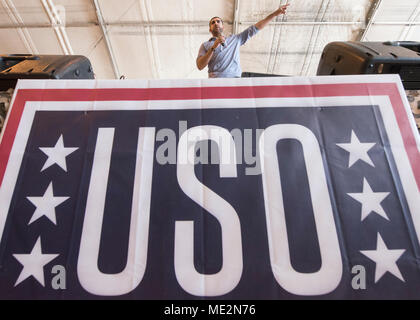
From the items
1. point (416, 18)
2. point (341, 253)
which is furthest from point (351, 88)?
point (416, 18)

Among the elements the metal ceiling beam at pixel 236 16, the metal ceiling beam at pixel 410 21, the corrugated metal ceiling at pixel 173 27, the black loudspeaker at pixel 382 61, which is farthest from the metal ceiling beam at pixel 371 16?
the black loudspeaker at pixel 382 61

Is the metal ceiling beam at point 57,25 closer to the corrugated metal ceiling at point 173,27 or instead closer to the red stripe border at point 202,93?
the corrugated metal ceiling at point 173,27

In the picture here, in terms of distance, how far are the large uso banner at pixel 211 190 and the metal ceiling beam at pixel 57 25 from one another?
3.91 meters

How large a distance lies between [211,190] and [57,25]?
15.8 feet

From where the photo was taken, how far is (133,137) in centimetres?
123

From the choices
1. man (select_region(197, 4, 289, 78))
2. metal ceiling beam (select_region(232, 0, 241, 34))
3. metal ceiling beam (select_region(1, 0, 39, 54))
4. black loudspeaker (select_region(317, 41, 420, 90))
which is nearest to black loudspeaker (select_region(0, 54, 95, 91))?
man (select_region(197, 4, 289, 78))

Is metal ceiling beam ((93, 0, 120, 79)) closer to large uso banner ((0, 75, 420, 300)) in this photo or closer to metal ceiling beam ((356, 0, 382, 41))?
large uso banner ((0, 75, 420, 300))

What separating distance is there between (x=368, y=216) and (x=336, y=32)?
15.1ft

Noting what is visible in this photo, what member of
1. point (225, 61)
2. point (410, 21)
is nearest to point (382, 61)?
point (225, 61)

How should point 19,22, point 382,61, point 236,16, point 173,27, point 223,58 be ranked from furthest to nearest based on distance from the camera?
1. point 173,27
2. point 19,22
3. point 236,16
4. point 223,58
5. point 382,61

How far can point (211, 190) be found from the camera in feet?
3.63

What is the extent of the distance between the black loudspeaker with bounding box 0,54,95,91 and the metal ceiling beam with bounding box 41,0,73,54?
315cm

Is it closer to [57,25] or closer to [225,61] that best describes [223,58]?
[225,61]
